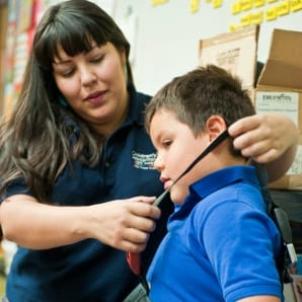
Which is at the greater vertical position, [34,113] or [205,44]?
[205,44]

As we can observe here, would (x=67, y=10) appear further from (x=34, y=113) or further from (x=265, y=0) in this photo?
(x=265, y=0)

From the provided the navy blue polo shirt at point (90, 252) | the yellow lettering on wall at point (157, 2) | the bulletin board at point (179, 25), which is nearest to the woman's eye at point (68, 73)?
the navy blue polo shirt at point (90, 252)

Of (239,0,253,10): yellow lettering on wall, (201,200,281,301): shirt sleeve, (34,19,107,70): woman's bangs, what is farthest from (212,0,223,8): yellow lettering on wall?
(201,200,281,301): shirt sleeve

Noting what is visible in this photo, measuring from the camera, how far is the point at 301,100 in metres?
1.14

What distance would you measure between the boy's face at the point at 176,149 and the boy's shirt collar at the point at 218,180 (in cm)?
2

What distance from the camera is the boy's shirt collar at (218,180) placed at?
2.51ft

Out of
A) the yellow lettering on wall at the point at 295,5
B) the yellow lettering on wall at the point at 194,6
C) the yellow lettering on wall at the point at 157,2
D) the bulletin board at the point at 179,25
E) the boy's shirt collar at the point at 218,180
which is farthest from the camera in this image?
the yellow lettering on wall at the point at 157,2

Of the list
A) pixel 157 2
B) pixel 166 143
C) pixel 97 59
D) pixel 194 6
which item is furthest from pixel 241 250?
pixel 157 2

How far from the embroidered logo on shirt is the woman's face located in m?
0.11

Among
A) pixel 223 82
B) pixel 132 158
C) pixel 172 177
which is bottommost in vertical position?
pixel 132 158

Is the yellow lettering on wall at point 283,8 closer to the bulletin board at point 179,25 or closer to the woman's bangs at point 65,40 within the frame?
the bulletin board at point 179,25

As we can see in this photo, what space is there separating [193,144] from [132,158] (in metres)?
0.37

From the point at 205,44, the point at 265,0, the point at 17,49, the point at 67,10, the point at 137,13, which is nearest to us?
the point at 67,10

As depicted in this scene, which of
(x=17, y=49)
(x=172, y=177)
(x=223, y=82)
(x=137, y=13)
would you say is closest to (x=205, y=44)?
(x=223, y=82)
